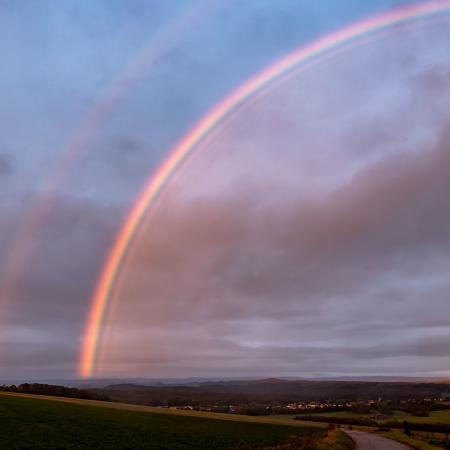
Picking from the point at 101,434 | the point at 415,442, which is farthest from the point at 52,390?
the point at 415,442

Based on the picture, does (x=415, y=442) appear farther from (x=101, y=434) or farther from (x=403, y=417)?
(x=403, y=417)

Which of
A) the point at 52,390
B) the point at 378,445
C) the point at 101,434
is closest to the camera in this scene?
the point at 101,434

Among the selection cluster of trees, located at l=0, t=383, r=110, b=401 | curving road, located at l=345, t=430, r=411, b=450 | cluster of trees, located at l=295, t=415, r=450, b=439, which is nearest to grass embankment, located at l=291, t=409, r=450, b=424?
cluster of trees, located at l=295, t=415, r=450, b=439

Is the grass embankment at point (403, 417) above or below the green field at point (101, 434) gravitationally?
below

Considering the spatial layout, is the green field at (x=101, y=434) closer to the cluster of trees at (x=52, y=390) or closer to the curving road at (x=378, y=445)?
the curving road at (x=378, y=445)

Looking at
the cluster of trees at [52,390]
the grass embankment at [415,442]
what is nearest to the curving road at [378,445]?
the grass embankment at [415,442]

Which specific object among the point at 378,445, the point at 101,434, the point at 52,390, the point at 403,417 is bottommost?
the point at 403,417

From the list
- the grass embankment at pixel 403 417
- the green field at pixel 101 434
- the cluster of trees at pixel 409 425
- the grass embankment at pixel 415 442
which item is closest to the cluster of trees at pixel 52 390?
the cluster of trees at pixel 409 425

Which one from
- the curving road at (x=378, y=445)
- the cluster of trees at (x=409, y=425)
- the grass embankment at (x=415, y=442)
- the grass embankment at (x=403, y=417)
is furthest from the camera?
the grass embankment at (x=403, y=417)

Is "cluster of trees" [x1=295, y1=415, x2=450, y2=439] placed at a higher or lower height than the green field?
lower

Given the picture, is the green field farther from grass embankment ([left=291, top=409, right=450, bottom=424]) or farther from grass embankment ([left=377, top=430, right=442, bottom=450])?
grass embankment ([left=291, top=409, right=450, bottom=424])

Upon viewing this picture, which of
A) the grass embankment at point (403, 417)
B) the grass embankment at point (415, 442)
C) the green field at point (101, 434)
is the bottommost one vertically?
the grass embankment at point (403, 417)

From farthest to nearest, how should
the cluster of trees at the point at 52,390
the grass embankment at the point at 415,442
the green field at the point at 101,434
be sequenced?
the cluster of trees at the point at 52,390 < the grass embankment at the point at 415,442 < the green field at the point at 101,434

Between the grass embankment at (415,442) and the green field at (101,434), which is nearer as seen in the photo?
the green field at (101,434)
